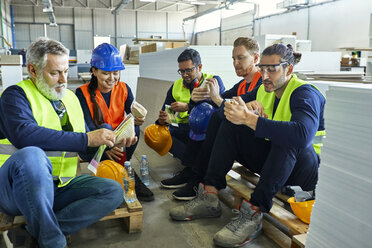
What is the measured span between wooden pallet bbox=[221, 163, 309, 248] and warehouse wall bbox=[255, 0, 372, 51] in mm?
12726

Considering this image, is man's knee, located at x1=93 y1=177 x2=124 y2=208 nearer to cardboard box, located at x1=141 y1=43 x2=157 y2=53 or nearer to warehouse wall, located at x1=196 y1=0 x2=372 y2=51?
cardboard box, located at x1=141 y1=43 x2=157 y2=53

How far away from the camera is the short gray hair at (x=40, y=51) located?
206 centimetres

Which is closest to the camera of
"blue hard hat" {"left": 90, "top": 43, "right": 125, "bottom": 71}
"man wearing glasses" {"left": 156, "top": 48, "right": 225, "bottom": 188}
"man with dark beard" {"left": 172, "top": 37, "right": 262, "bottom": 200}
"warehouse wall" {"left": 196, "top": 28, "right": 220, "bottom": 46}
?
"blue hard hat" {"left": 90, "top": 43, "right": 125, "bottom": 71}

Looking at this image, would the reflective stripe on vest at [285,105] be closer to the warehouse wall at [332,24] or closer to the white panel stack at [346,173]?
the white panel stack at [346,173]

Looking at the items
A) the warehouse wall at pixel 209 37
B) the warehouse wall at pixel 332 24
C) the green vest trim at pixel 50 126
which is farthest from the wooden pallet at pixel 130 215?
the warehouse wall at pixel 209 37

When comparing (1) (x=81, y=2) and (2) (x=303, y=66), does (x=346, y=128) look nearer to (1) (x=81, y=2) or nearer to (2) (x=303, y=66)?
(2) (x=303, y=66)

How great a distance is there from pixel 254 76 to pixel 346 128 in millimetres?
1764

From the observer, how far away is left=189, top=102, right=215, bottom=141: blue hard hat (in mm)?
3215

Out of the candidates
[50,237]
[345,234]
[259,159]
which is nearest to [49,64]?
[50,237]

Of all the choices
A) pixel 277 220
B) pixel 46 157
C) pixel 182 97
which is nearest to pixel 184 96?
pixel 182 97

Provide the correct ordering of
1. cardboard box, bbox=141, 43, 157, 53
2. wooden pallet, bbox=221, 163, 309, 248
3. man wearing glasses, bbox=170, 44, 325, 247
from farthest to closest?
cardboard box, bbox=141, 43, 157, 53 < wooden pallet, bbox=221, 163, 309, 248 < man wearing glasses, bbox=170, 44, 325, 247

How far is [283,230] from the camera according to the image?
8.23 feet

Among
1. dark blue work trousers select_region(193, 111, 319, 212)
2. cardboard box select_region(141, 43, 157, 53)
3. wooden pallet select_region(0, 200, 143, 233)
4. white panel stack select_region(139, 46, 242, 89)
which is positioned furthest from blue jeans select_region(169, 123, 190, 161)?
cardboard box select_region(141, 43, 157, 53)

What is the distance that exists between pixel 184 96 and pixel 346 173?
258cm
